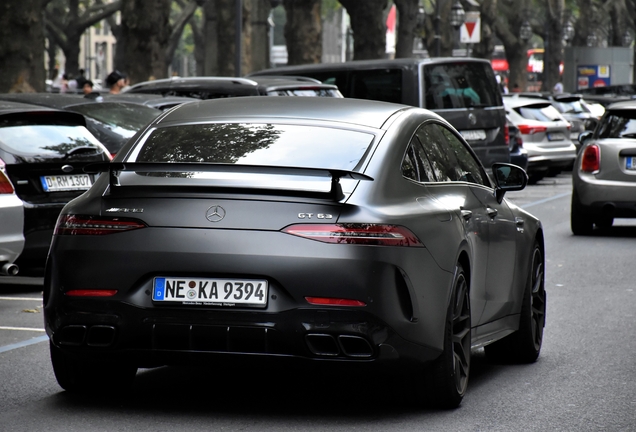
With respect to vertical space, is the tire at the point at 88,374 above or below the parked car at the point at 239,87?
below

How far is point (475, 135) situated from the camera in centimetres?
1967

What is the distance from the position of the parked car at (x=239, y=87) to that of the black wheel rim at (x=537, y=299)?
27.6 feet

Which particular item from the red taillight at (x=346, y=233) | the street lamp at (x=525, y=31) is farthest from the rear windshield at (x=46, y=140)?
the street lamp at (x=525, y=31)

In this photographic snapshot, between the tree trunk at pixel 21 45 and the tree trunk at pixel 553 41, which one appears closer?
the tree trunk at pixel 21 45

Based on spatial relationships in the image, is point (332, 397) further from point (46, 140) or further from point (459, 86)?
point (459, 86)

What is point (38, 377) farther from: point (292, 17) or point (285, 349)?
point (292, 17)

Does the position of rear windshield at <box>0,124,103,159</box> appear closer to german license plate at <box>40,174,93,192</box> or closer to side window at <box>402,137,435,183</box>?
german license plate at <box>40,174,93,192</box>

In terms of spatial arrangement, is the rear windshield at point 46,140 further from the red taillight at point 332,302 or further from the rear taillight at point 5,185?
the red taillight at point 332,302

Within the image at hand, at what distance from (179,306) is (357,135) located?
1.22 meters

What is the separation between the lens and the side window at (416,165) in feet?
20.8

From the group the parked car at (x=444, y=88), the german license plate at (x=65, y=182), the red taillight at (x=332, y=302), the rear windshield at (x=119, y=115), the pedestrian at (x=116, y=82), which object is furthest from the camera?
the pedestrian at (x=116, y=82)

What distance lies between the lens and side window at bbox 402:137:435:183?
6.34 metres

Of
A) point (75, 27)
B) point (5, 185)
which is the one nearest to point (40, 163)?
point (5, 185)

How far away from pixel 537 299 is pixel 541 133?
61.2 feet
